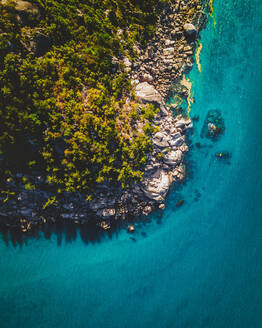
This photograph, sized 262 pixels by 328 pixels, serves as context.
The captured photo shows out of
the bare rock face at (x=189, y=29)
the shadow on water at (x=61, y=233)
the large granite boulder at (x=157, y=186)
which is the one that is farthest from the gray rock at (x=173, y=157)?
the bare rock face at (x=189, y=29)

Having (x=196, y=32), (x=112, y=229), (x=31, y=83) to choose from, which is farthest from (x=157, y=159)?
(x=196, y=32)

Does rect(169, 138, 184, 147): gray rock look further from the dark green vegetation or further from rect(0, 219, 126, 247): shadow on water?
rect(0, 219, 126, 247): shadow on water

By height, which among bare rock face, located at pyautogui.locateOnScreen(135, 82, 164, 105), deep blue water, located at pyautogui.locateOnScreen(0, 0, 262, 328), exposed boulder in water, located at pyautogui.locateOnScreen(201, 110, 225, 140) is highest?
bare rock face, located at pyautogui.locateOnScreen(135, 82, 164, 105)

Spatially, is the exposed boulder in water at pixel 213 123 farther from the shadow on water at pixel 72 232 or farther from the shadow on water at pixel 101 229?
the shadow on water at pixel 72 232

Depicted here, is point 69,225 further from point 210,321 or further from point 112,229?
point 210,321

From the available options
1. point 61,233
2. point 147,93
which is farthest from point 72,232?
point 147,93

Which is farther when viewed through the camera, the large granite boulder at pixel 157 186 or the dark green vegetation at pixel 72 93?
the large granite boulder at pixel 157 186

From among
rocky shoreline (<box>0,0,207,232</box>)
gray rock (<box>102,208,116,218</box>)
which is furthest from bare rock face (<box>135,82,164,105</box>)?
gray rock (<box>102,208,116,218</box>)

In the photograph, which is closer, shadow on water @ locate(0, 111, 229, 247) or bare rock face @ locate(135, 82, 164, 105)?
bare rock face @ locate(135, 82, 164, 105)
